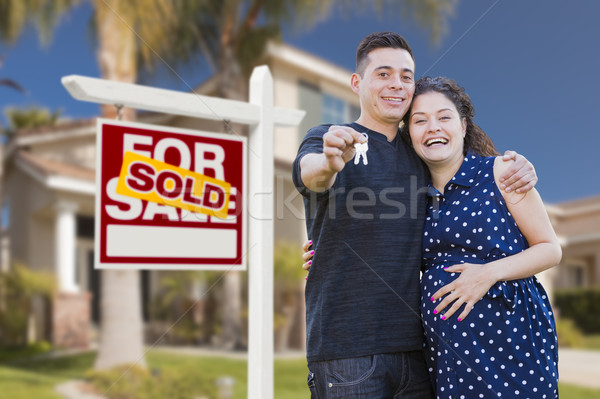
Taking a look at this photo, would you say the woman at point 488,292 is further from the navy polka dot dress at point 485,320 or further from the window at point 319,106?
the window at point 319,106

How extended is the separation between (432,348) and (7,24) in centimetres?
1340

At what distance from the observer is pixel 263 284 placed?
→ 3383 mm

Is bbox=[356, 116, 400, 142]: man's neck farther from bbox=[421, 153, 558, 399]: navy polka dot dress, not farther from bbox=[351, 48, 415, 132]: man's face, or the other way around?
bbox=[421, 153, 558, 399]: navy polka dot dress

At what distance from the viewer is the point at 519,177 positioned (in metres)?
2.09

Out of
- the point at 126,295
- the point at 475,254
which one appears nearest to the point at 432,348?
the point at 475,254

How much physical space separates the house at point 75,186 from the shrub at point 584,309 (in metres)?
10.7

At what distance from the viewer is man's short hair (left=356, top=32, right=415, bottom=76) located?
241 centimetres

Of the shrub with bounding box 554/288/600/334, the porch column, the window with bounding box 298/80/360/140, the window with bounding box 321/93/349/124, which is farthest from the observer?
the shrub with bounding box 554/288/600/334

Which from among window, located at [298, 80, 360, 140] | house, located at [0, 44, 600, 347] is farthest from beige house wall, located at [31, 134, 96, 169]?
window, located at [298, 80, 360, 140]

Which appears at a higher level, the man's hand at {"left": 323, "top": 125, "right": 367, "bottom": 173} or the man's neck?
the man's neck

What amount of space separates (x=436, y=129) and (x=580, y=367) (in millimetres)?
10369

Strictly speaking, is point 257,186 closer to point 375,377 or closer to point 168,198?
point 168,198

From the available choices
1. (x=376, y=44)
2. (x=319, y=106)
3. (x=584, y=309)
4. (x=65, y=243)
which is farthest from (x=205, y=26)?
(x=584, y=309)

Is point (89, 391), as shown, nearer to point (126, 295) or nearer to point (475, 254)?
point (126, 295)
